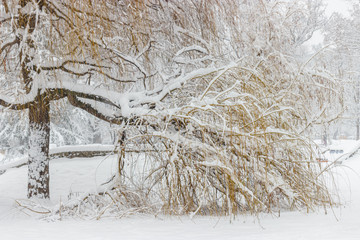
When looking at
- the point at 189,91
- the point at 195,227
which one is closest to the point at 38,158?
the point at 189,91

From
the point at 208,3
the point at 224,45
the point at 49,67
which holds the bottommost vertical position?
the point at 49,67

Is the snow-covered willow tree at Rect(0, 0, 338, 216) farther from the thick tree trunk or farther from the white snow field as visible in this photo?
the white snow field

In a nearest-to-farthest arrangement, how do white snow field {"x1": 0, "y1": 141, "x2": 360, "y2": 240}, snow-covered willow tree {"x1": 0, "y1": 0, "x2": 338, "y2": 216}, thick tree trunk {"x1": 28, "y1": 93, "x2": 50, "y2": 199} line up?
white snow field {"x1": 0, "y1": 141, "x2": 360, "y2": 240}
snow-covered willow tree {"x1": 0, "y1": 0, "x2": 338, "y2": 216}
thick tree trunk {"x1": 28, "y1": 93, "x2": 50, "y2": 199}

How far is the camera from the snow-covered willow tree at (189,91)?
5133 millimetres

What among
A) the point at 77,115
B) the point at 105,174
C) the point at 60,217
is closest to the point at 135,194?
the point at 60,217

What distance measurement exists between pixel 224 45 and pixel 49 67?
294 centimetres

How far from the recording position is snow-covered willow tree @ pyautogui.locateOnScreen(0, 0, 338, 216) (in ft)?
16.8

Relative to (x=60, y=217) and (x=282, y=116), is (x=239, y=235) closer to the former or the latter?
(x=282, y=116)

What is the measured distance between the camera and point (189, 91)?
6.13m

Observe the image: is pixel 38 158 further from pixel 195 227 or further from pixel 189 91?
pixel 195 227

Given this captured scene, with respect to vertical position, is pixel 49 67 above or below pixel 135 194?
above

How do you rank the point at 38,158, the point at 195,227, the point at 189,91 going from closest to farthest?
Answer: the point at 195,227 → the point at 189,91 → the point at 38,158

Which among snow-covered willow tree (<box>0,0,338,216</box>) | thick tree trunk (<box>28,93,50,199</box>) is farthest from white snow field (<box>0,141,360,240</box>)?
thick tree trunk (<box>28,93,50,199</box>)

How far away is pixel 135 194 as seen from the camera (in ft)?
18.7
